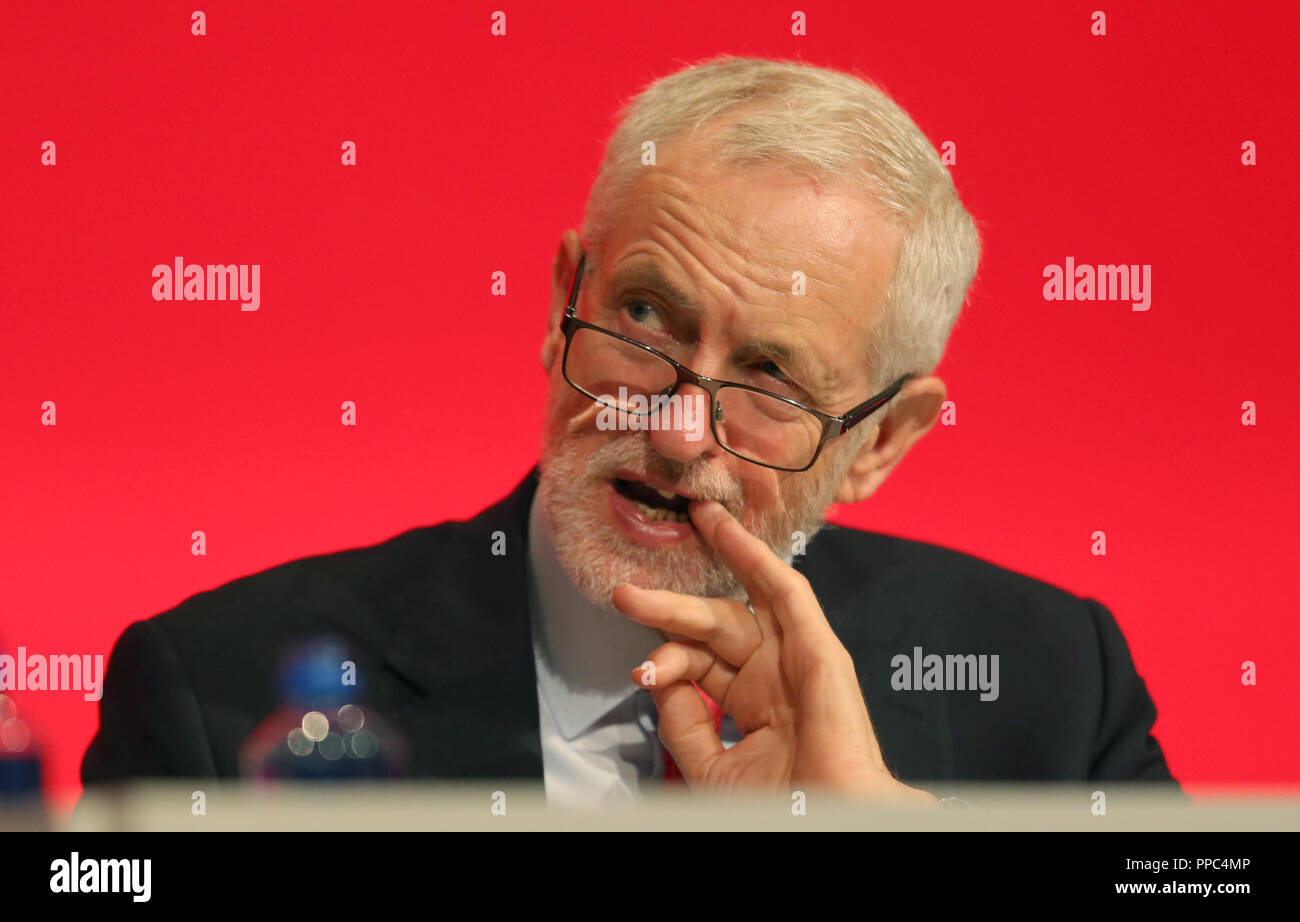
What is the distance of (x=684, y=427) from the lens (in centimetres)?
194

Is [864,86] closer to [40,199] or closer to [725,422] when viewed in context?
[725,422]

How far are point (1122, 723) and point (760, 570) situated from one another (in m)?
0.99

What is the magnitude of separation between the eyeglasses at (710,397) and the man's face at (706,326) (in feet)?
0.08

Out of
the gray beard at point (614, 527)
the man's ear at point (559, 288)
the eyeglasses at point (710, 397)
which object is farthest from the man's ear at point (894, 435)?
the man's ear at point (559, 288)

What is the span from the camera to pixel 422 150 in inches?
96.4

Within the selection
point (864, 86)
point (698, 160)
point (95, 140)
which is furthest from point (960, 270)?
point (95, 140)

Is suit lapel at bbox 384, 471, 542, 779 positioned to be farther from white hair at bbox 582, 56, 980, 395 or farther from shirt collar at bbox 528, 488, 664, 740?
white hair at bbox 582, 56, 980, 395

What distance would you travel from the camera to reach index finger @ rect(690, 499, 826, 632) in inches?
72.7

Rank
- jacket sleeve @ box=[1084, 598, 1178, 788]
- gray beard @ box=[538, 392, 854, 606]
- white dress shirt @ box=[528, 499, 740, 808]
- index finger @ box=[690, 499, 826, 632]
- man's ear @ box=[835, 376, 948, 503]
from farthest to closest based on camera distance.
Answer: jacket sleeve @ box=[1084, 598, 1178, 788], man's ear @ box=[835, 376, 948, 503], white dress shirt @ box=[528, 499, 740, 808], gray beard @ box=[538, 392, 854, 606], index finger @ box=[690, 499, 826, 632]

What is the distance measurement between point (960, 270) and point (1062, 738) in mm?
874

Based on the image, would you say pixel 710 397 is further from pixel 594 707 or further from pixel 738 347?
pixel 594 707

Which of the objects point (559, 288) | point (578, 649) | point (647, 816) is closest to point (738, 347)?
point (559, 288)

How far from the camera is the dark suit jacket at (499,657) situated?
2.04 meters

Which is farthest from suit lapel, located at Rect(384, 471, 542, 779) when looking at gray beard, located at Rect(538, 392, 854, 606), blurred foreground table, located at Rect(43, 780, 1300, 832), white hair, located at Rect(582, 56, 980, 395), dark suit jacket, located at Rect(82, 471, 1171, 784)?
blurred foreground table, located at Rect(43, 780, 1300, 832)
